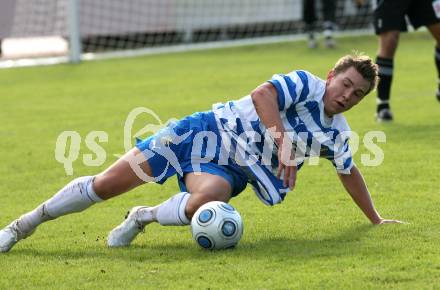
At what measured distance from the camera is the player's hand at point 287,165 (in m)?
5.03

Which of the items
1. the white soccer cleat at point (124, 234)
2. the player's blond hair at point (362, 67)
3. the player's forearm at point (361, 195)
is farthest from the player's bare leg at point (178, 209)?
the player's blond hair at point (362, 67)

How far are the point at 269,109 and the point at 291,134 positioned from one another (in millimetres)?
309

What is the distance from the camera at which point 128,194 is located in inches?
274

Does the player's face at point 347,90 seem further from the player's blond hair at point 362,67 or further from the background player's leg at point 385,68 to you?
the background player's leg at point 385,68

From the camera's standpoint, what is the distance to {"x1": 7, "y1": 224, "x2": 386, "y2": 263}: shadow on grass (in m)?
4.97

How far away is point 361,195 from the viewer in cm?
559

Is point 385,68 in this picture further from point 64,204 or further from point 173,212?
point 64,204

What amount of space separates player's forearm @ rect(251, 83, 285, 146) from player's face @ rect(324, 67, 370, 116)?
32 cm

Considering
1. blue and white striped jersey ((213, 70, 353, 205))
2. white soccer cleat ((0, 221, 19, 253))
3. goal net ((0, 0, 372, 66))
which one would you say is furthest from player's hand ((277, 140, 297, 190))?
goal net ((0, 0, 372, 66))

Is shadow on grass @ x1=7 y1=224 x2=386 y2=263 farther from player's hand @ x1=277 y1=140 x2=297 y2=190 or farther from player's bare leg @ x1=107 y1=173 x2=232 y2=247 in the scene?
player's hand @ x1=277 y1=140 x2=297 y2=190

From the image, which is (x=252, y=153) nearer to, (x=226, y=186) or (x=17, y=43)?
(x=226, y=186)

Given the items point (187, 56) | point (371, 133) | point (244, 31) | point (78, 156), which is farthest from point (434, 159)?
point (244, 31)

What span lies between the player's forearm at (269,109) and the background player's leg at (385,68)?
4.58m

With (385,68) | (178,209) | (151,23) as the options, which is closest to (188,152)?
(178,209)
